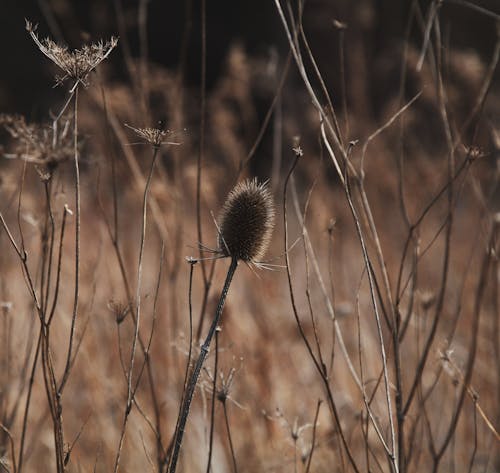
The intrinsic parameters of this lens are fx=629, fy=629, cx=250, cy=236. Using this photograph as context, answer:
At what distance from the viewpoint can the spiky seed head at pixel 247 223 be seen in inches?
43.4

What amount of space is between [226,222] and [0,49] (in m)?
8.01

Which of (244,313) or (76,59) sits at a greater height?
(244,313)

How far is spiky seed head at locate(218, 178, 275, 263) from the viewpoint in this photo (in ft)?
3.62

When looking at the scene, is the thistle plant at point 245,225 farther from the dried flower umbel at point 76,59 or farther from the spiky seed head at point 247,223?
the dried flower umbel at point 76,59

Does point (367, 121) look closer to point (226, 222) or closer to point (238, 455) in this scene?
point (238, 455)

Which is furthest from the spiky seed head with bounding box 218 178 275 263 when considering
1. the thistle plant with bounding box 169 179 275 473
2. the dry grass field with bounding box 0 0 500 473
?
the dry grass field with bounding box 0 0 500 473

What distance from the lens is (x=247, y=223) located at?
3.66 feet

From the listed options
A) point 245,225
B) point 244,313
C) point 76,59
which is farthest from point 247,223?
point 244,313

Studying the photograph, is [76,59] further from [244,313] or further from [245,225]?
[244,313]

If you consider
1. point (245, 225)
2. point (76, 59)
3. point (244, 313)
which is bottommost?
point (245, 225)

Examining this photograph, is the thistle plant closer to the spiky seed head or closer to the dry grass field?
the spiky seed head

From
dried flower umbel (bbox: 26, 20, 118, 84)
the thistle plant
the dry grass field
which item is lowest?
the thistle plant

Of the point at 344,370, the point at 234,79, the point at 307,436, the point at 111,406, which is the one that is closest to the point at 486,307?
the point at 344,370

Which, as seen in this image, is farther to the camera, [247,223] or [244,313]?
[244,313]
